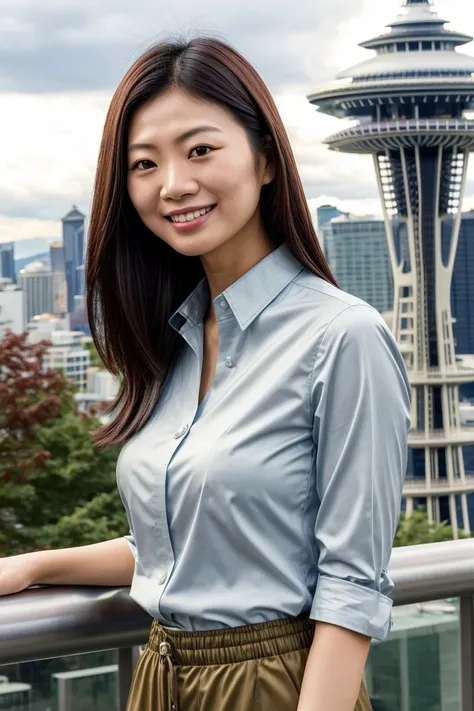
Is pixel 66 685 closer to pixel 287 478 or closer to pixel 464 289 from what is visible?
pixel 287 478

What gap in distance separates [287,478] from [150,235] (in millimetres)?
314

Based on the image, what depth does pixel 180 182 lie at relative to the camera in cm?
93

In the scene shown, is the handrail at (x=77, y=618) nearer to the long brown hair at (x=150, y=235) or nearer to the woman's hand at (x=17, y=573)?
the woman's hand at (x=17, y=573)

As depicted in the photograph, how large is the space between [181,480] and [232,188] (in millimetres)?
240

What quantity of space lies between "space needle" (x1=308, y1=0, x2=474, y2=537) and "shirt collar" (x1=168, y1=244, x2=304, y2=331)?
28.0 meters

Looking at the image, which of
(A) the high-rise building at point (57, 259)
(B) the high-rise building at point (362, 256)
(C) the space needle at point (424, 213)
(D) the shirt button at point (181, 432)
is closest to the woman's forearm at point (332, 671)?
(D) the shirt button at point (181, 432)

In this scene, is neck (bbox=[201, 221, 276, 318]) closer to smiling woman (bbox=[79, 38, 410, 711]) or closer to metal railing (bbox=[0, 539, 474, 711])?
smiling woman (bbox=[79, 38, 410, 711])

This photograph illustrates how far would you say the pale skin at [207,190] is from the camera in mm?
927

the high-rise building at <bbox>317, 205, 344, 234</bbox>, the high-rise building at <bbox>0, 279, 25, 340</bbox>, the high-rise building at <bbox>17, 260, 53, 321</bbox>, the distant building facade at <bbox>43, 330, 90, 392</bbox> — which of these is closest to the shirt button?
the distant building facade at <bbox>43, 330, 90, 392</bbox>

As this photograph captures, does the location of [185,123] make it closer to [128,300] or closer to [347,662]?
[128,300]

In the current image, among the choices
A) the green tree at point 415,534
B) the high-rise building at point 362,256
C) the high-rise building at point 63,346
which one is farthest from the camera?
the high-rise building at point 362,256

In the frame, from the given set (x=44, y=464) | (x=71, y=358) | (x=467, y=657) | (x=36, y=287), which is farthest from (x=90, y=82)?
(x=467, y=657)

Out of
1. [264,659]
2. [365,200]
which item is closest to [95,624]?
[264,659]

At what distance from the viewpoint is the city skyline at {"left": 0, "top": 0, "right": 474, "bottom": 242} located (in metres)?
24.8
